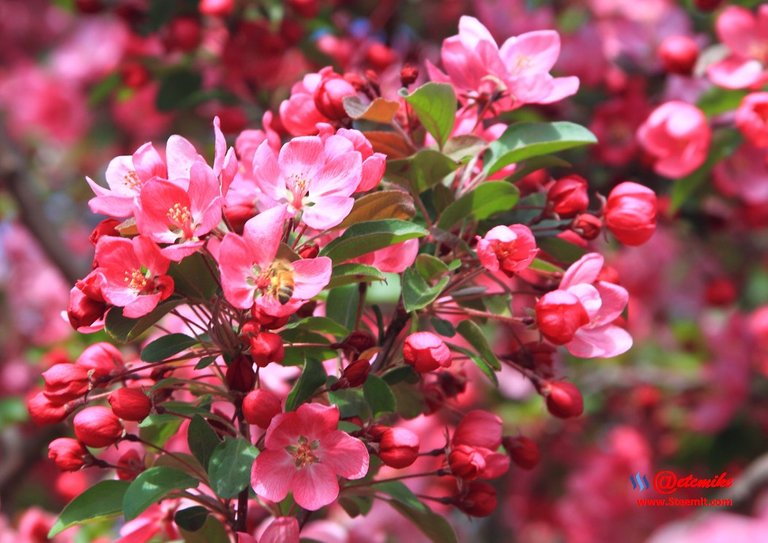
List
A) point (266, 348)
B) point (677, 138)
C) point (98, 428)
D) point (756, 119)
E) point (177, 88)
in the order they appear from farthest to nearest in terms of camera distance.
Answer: point (177, 88) → point (677, 138) → point (756, 119) → point (98, 428) → point (266, 348)

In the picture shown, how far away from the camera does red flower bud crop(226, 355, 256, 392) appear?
1.06 meters

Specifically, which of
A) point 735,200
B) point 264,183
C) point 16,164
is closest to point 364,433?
point 264,183

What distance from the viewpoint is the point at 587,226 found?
124 cm

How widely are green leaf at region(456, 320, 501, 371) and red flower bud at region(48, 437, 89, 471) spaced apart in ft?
1.65

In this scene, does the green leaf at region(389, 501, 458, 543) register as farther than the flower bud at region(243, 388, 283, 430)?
Yes

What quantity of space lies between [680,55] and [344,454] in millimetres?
1264

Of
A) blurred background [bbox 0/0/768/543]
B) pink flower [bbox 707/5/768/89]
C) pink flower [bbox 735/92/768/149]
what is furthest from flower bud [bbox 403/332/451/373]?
pink flower [bbox 707/5/768/89]

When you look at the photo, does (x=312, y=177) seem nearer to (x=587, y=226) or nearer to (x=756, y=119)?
(x=587, y=226)

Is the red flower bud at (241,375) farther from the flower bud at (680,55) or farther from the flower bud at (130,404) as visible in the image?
the flower bud at (680,55)

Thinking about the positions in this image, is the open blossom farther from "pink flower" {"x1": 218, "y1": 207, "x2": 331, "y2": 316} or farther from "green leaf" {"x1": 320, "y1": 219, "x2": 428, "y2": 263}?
"pink flower" {"x1": 218, "y1": 207, "x2": 331, "y2": 316}

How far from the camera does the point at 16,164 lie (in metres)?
2.78

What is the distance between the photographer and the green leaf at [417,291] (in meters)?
1.09

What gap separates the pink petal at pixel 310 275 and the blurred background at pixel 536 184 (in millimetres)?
464

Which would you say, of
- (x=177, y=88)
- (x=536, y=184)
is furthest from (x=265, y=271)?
(x=177, y=88)
